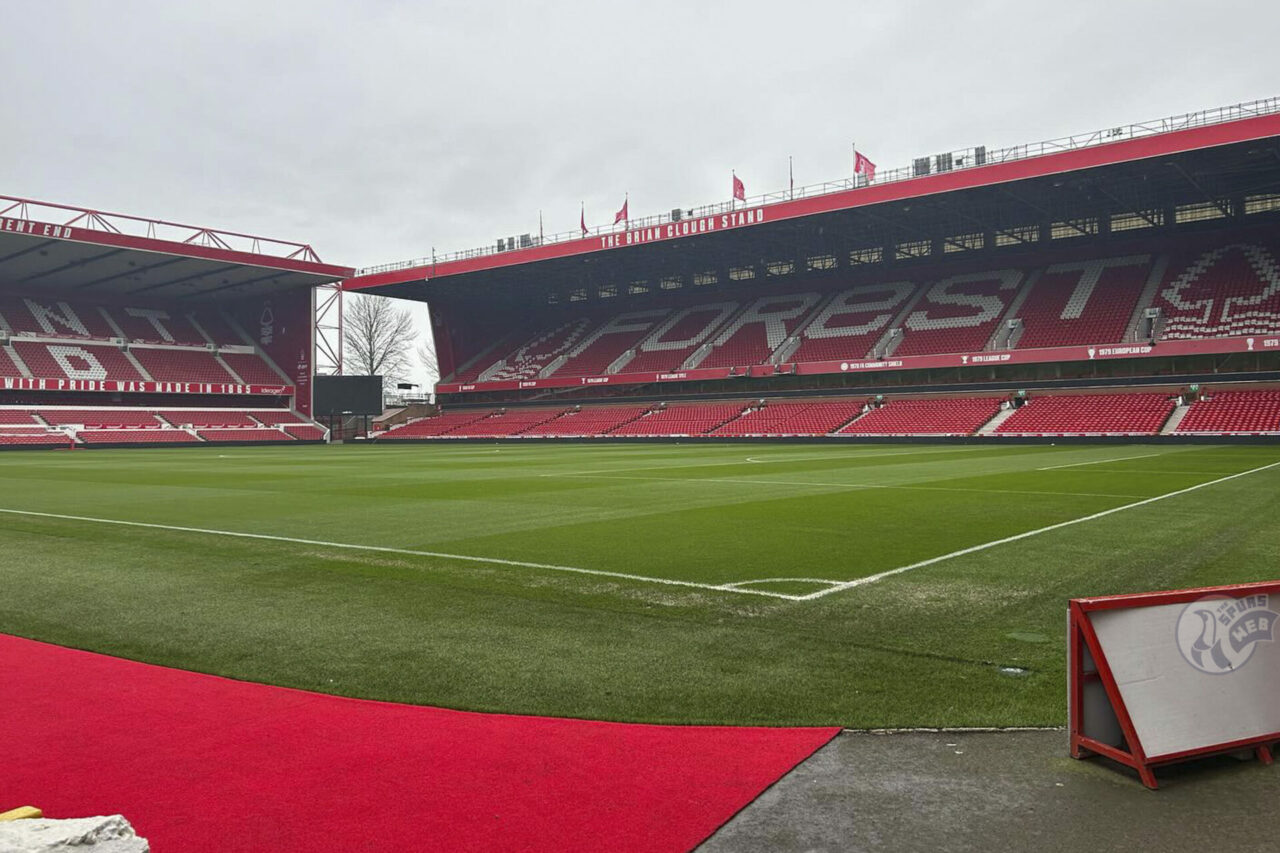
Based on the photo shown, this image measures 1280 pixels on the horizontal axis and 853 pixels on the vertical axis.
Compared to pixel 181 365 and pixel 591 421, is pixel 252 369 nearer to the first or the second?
pixel 181 365

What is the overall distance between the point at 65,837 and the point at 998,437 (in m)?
43.5

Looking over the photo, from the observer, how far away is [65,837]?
250 centimetres

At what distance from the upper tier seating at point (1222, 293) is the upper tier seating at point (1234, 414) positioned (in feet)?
9.66

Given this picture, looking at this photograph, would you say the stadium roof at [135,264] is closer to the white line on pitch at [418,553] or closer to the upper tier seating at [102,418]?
the upper tier seating at [102,418]

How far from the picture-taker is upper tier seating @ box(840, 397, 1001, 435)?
143ft

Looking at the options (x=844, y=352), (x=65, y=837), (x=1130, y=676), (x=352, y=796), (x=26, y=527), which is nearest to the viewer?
(x=65, y=837)

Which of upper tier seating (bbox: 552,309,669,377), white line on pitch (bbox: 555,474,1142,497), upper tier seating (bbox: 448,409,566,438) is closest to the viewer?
Answer: white line on pitch (bbox: 555,474,1142,497)

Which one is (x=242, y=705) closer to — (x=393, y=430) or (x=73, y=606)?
(x=73, y=606)

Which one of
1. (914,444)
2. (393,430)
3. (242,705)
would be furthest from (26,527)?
(393,430)

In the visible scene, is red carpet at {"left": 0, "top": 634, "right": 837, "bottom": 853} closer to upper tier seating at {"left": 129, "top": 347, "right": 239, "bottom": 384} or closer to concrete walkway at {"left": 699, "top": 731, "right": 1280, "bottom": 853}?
concrete walkway at {"left": 699, "top": 731, "right": 1280, "bottom": 853}

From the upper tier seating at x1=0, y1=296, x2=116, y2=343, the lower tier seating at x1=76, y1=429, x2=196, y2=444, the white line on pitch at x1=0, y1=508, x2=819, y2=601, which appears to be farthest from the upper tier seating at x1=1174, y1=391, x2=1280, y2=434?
the upper tier seating at x1=0, y1=296, x2=116, y2=343

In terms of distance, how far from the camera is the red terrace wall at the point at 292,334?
66.8 meters

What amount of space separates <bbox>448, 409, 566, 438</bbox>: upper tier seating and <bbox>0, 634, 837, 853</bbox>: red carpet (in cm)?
5222

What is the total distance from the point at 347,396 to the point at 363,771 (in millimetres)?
59818
